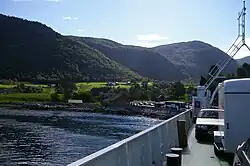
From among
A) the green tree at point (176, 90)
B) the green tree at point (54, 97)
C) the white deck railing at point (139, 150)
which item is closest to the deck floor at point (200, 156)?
the white deck railing at point (139, 150)

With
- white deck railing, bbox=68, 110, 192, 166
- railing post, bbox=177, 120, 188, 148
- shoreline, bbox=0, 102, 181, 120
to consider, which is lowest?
shoreline, bbox=0, 102, 181, 120

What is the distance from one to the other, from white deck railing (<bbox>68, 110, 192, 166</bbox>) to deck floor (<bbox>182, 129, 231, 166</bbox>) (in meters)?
0.67

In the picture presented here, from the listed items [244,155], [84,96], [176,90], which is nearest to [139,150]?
[244,155]

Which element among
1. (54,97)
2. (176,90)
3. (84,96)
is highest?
(176,90)

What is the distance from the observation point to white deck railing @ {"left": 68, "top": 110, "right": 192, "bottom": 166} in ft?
17.2

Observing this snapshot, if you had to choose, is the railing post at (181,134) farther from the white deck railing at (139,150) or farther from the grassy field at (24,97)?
the grassy field at (24,97)

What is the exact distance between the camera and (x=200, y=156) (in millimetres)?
12883

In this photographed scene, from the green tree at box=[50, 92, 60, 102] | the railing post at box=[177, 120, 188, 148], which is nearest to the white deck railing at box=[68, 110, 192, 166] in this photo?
the railing post at box=[177, 120, 188, 148]

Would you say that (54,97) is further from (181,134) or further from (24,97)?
(181,134)

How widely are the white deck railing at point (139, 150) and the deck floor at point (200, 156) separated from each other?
26.3 inches

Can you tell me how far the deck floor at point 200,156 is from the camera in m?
11.5

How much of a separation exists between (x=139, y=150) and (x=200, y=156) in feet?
18.2


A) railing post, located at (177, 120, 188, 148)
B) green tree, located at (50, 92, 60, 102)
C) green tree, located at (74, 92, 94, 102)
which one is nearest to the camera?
railing post, located at (177, 120, 188, 148)

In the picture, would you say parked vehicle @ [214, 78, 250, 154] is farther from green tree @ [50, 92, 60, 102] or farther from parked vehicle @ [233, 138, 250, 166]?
green tree @ [50, 92, 60, 102]
